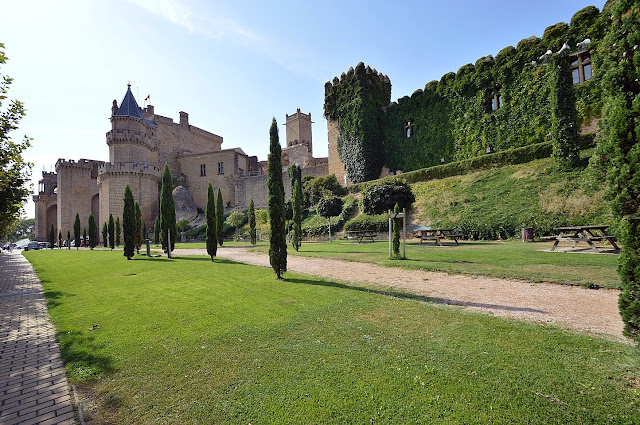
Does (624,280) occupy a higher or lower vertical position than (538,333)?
higher

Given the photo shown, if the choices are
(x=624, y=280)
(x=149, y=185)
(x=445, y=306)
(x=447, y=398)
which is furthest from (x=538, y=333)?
(x=149, y=185)

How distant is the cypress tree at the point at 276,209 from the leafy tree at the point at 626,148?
6.72 meters

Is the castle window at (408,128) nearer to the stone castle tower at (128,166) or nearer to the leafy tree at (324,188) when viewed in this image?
the leafy tree at (324,188)

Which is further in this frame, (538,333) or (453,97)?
(453,97)

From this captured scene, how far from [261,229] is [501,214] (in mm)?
22361

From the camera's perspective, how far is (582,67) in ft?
64.2

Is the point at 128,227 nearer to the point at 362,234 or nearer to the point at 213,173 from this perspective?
the point at 362,234

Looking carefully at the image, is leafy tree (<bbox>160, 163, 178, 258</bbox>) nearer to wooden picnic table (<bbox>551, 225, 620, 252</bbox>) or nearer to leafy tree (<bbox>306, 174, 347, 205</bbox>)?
leafy tree (<bbox>306, 174, 347, 205</bbox>)

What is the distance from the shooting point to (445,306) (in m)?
5.07

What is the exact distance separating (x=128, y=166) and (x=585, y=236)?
4191cm

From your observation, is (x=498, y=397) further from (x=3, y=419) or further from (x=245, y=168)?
(x=245, y=168)

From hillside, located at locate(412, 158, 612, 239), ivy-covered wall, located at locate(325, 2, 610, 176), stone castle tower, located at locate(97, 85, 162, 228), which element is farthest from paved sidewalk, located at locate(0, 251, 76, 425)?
stone castle tower, located at locate(97, 85, 162, 228)

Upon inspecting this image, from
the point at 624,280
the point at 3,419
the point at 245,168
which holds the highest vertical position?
the point at 245,168

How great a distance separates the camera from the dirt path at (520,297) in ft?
13.7
